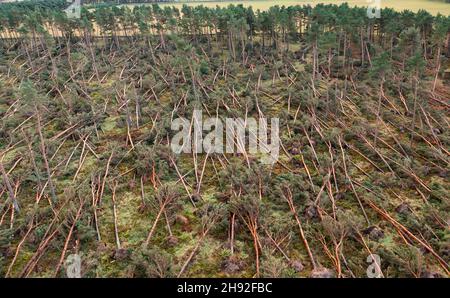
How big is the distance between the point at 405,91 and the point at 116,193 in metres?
28.8

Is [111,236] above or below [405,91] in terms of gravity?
below

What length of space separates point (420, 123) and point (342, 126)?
6409 mm

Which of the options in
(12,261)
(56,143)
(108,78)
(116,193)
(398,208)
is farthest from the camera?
(108,78)

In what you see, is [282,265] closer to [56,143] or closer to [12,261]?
[12,261]

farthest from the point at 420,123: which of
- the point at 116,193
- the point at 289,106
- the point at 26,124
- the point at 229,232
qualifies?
the point at 26,124

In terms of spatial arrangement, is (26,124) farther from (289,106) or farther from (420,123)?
(420,123)

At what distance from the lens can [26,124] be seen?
33.2m

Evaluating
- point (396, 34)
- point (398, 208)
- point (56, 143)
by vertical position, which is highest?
point (396, 34)

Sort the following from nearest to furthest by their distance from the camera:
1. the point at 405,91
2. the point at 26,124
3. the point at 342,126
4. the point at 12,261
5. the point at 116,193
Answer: the point at 12,261 → the point at 116,193 → the point at 342,126 → the point at 26,124 → the point at 405,91

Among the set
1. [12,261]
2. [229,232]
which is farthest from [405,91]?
[12,261]

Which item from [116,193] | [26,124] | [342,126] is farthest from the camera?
[26,124]

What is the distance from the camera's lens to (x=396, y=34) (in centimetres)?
4772

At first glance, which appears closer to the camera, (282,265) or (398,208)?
(282,265)

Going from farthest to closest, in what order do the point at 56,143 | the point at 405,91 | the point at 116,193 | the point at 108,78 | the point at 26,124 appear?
the point at 108,78 → the point at 405,91 → the point at 26,124 → the point at 56,143 → the point at 116,193
